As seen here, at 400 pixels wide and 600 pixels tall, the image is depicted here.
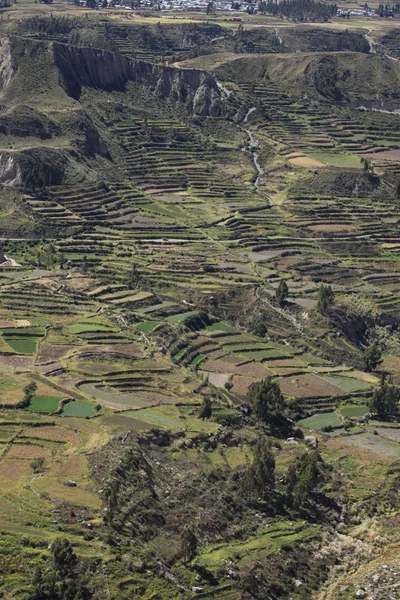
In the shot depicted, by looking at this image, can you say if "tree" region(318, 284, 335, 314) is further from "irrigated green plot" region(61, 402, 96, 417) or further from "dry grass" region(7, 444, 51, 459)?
"dry grass" region(7, 444, 51, 459)

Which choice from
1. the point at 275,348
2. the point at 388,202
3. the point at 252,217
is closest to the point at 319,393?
the point at 275,348

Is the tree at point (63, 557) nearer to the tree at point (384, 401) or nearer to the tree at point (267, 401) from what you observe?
the tree at point (267, 401)

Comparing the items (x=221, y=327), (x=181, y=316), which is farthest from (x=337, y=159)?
(x=181, y=316)

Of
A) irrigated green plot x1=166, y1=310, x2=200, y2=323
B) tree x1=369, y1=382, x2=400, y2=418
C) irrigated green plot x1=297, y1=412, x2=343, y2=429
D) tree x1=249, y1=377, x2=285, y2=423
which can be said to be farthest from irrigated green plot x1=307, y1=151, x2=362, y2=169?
tree x1=249, y1=377, x2=285, y2=423

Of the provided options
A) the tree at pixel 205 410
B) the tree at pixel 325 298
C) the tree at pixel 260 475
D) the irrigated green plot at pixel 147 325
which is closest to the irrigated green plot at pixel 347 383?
the irrigated green plot at pixel 147 325

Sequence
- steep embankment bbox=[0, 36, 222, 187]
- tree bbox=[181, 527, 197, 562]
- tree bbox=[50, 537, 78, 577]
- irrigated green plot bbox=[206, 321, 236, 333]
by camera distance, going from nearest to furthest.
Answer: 1. tree bbox=[50, 537, 78, 577]
2. tree bbox=[181, 527, 197, 562]
3. irrigated green plot bbox=[206, 321, 236, 333]
4. steep embankment bbox=[0, 36, 222, 187]

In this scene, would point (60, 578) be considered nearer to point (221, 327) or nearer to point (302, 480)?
point (302, 480)
